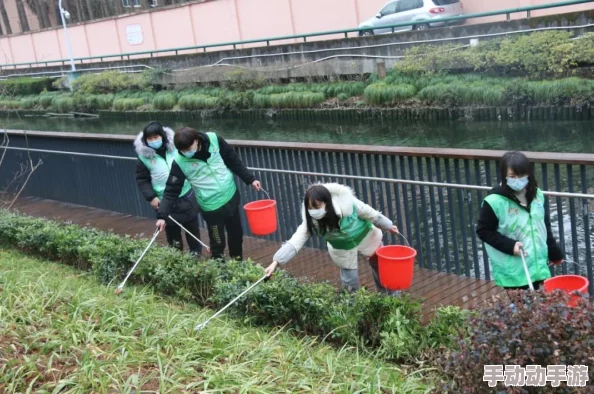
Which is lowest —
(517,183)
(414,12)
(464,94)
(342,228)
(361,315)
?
(464,94)

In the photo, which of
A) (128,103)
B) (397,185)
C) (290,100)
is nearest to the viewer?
(397,185)

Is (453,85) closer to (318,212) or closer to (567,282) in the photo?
(318,212)

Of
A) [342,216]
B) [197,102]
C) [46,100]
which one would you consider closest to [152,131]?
[342,216]

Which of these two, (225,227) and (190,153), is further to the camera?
(225,227)

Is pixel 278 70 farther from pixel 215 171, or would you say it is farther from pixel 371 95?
pixel 215 171

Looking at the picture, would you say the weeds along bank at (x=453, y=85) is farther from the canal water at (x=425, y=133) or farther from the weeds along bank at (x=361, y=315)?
the weeds along bank at (x=361, y=315)

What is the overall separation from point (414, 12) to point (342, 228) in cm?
2050

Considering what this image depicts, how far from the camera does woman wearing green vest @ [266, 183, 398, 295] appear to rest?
509cm

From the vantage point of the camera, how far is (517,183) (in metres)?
4.56

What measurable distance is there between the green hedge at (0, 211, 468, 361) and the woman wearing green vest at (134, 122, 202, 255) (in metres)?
0.46

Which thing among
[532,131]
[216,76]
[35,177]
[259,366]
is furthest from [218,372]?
[216,76]

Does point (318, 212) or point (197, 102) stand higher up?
point (318, 212)

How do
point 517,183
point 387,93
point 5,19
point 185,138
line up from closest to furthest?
point 517,183 → point 185,138 → point 387,93 → point 5,19

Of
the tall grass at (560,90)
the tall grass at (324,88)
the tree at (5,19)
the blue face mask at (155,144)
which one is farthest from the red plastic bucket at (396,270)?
the tree at (5,19)
